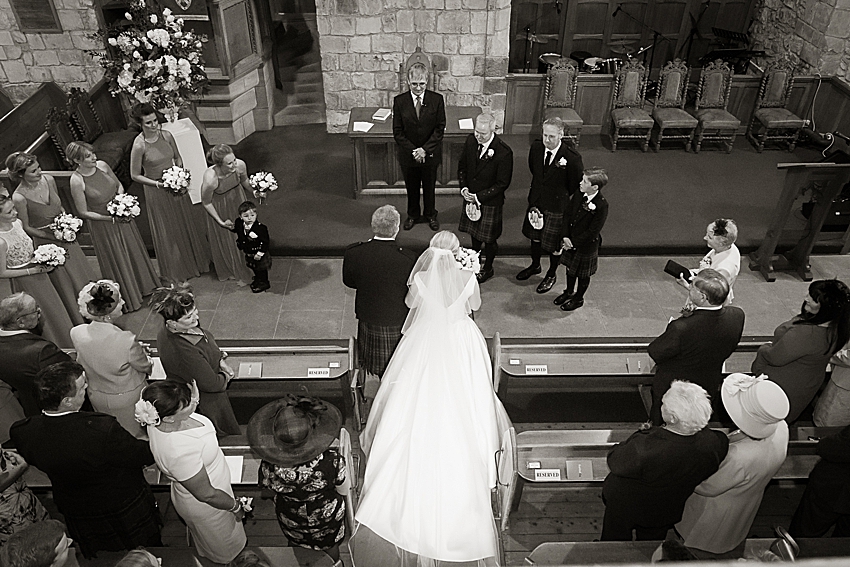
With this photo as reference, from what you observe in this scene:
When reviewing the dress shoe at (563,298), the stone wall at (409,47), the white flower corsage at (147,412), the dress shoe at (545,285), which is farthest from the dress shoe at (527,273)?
the white flower corsage at (147,412)

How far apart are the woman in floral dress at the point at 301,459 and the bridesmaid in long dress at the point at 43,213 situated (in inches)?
127

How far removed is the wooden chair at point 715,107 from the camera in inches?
332

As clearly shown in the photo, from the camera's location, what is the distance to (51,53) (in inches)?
348

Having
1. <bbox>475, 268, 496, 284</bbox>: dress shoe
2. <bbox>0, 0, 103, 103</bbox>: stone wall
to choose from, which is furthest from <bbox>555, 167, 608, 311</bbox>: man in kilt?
<bbox>0, 0, 103, 103</bbox>: stone wall

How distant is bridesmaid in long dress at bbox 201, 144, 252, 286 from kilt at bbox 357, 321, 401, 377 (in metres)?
1.96

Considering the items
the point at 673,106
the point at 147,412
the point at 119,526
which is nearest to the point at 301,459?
the point at 147,412

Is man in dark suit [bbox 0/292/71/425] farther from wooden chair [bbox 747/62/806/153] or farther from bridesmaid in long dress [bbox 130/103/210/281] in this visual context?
wooden chair [bbox 747/62/806/153]

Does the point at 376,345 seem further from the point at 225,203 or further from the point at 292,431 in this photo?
the point at 225,203

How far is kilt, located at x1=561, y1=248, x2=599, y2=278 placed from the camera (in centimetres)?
554

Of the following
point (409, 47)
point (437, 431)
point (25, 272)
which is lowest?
point (437, 431)

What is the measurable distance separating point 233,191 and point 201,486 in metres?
3.34

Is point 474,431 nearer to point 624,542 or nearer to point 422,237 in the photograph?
point 624,542

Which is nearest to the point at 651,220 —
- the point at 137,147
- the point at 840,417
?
the point at 840,417

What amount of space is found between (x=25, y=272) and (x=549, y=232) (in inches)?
168
